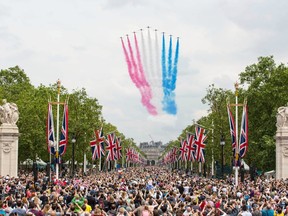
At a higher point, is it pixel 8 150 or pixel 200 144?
pixel 200 144

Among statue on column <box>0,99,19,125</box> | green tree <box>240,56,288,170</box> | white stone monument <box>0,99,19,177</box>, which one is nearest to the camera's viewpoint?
white stone monument <box>0,99,19,177</box>

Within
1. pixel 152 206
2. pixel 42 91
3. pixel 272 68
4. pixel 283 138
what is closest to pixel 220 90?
pixel 272 68

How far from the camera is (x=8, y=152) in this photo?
52.2m

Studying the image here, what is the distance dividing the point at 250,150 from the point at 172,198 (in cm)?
4594

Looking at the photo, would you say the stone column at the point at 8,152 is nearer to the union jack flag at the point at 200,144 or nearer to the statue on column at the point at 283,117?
the union jack flag at the point at 200,144

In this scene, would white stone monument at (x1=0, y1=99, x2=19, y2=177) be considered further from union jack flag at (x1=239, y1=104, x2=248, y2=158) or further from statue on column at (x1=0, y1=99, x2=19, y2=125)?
union jack flag at (x1=239, y1=104, x2=248, y2=158)

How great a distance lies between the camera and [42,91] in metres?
96.2

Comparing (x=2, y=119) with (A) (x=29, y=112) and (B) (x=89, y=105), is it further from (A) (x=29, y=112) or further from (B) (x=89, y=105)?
(B) (x=89, y=105)

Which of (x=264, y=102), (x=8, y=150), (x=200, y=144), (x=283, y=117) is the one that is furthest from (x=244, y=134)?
(x=264, y=102)

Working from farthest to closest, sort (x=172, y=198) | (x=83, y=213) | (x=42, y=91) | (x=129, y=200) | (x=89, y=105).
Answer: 1. (x=42, y=91)
2. (x=89, y=105)
3. (x=172, y=198)
4. (x=129, y=200)
5. (x=83, y=213)

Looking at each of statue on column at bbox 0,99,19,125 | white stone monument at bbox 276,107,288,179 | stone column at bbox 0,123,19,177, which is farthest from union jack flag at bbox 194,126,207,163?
stone column at bbox 0,123,19,177

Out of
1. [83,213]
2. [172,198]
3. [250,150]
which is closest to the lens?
[83,213]

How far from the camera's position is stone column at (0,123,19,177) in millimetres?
51969

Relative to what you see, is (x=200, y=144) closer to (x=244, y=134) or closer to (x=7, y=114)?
(x=244, y=134)
